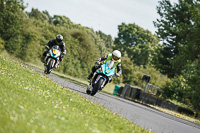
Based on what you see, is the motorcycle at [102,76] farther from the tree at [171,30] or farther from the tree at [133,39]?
the tree at [133,39]

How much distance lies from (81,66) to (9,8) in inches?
586

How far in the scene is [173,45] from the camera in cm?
5338

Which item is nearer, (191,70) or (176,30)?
(191,70)

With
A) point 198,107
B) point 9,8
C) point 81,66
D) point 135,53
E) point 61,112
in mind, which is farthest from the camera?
point 135,53

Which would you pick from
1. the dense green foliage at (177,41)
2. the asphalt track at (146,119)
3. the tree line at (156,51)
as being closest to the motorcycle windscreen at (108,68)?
the asphalt track at (146,119)

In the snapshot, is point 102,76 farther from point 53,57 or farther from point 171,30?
point 171,30

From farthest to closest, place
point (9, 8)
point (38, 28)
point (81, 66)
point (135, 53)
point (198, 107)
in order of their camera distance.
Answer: point (135, 53) → point (81, 66) → point (38, 28) → point (9, 8) → point (198, 107)

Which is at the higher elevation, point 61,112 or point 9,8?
point 9,8

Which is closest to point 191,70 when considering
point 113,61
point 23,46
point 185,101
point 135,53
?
point 185,101

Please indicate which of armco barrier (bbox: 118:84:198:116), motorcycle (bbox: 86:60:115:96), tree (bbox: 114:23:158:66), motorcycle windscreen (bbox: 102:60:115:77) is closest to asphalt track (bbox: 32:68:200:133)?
motorcycle (bbox: 86:60:115:96)

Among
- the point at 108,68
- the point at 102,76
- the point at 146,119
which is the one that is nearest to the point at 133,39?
the point at 146,119

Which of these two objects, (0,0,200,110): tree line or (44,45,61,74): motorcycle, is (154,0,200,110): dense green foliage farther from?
(44,45,61,74): motorcycle

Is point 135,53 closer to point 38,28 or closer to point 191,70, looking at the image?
point 38,28

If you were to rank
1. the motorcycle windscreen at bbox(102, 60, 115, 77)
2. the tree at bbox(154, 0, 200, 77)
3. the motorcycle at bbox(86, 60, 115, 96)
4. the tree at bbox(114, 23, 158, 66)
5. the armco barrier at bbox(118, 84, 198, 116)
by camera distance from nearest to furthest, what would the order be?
1. the motorcycle at bbox(86, 60, 115, 96)
2. the motorcycle windscreen at bbox(102, 60, 115, 77)
3. the armco barrier at bbox(118, 84, 198, 116)
4. the tree at bbox(154, 0, 200, 77)
5. the tree at bbox(114, 23, 158, 66)
